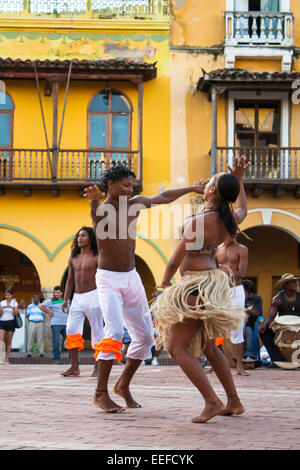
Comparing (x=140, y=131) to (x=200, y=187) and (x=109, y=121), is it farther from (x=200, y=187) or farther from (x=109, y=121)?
(x=200, y=187)

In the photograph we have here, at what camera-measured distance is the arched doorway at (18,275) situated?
23.6 meters

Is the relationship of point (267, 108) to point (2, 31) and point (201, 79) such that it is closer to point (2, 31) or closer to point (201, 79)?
point (201, 79)

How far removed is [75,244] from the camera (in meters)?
11.4

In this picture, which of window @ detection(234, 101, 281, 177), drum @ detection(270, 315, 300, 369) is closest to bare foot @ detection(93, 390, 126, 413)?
drum @ detection(270, 315, 300, 369)

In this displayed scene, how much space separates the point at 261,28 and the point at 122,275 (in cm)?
1595

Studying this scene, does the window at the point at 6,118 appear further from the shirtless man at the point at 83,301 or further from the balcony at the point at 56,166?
the shirtless man at the point at 83,301

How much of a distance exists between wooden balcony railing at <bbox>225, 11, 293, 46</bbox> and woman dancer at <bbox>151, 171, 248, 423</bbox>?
15855 mm

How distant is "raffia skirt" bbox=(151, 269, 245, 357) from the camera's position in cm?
608

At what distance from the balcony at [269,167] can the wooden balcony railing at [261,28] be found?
2914mm

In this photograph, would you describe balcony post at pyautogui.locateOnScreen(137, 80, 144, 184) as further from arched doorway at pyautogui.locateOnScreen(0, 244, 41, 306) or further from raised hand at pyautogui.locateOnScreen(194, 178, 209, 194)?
raised hand at pyautogui.locateOnScreen(194, 178, 209, 194)

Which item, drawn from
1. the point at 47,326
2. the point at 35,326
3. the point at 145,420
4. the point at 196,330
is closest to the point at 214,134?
the point at 47,326

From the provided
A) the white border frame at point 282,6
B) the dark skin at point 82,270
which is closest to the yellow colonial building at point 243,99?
the white border frame at point 282,6

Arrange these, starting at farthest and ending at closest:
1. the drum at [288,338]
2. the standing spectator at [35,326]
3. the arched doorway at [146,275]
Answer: the arched doorway at [146,275] < the standing spectator at [35,326] < the drum at [288,338]

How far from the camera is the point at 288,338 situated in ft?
44.9
